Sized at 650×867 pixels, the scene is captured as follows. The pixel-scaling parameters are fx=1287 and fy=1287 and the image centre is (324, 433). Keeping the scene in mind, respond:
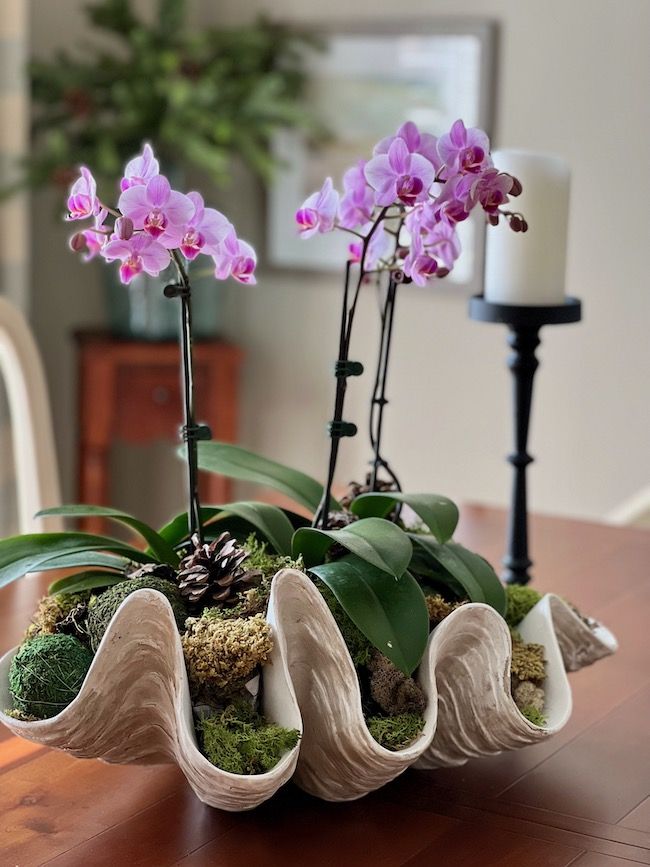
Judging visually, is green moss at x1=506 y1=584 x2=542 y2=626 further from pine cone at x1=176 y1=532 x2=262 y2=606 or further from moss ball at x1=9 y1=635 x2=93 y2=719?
moss ball at x1=9 y1=635 x2=93 y2=719

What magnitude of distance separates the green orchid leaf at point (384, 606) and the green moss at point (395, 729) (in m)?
0.03

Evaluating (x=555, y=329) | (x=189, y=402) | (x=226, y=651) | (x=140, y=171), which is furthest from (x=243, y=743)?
(x=555, y=329)

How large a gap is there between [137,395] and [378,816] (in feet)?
7.29

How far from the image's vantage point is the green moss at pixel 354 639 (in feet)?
2.84

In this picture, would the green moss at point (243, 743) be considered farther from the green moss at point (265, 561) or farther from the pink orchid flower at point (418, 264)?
the pink orchid flower at point (418, 264)

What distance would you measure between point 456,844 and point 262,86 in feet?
7.41

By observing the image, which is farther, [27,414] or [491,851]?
[27,414]

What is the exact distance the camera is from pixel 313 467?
3.24 metres

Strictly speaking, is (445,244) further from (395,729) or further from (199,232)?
(395,729)

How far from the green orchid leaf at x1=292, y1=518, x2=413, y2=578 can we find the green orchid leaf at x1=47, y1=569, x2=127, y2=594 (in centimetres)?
13

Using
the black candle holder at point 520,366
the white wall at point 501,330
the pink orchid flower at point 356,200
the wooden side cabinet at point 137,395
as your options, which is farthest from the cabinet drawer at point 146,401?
the pink orchid flower at point 356,200

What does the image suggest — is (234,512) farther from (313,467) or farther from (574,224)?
(313,467)

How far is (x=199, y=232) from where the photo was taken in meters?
0.86

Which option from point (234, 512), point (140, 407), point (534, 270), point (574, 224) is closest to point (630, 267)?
point (574, 224)
